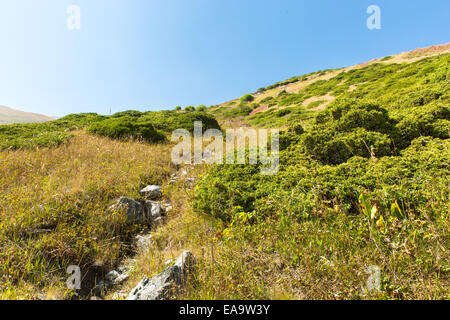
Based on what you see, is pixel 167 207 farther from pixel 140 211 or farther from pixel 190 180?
pixel 190 180

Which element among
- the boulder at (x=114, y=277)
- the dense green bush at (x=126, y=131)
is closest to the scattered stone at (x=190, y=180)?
the boulder at (x=114, y=277)

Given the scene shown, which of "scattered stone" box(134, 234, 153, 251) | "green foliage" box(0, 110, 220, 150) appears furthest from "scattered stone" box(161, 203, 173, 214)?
"green foliage" box(0, 110, 220, 150)

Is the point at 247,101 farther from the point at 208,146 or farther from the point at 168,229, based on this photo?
the point at 168,229

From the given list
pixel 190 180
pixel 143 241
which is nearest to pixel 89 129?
pixel 190 180

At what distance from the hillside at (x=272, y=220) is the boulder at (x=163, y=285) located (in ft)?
0.18

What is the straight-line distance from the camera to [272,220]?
284 centimetres

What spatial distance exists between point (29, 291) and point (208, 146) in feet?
25.6

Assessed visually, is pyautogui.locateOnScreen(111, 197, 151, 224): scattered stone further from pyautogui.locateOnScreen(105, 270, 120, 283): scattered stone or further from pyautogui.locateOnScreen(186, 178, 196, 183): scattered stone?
pyautogui.locateOnScreen(186, 178, 196, 183): scattered stone

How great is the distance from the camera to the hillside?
6.34 feet

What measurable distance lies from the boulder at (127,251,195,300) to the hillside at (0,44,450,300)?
0.06 meters

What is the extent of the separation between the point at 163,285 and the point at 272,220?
1669 millimetres

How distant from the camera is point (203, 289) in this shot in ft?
6.49
